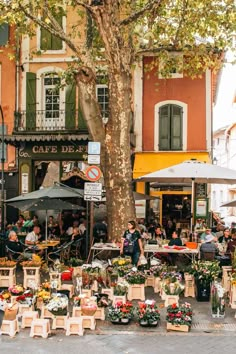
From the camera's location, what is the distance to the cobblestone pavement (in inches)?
300

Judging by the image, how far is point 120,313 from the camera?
890 cm

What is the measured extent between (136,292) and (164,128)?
12008mm

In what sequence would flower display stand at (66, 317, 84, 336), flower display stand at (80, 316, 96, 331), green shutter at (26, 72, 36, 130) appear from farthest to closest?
green shutter at (26, 72, 36, 130) < flower display stand at (80, 316, 96, 331) < flower display stand at (66, 317, 84, 336)

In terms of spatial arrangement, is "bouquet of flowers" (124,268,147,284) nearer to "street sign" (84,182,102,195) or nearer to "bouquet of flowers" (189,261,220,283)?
"bouquet of flowers" (189,261,220,283)

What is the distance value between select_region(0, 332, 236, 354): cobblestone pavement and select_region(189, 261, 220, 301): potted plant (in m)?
2.19

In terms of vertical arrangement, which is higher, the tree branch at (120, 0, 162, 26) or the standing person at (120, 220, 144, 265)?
the tree branch at (120, 0, 162, 26)

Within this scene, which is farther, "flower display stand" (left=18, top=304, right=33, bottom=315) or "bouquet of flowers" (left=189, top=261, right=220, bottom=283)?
"bouquet of flowers" (left=189, top=261, right=220, bottom=283)

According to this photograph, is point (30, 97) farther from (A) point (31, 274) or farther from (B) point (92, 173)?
(A) point (31, 274)

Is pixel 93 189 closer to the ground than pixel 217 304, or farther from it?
farther from it

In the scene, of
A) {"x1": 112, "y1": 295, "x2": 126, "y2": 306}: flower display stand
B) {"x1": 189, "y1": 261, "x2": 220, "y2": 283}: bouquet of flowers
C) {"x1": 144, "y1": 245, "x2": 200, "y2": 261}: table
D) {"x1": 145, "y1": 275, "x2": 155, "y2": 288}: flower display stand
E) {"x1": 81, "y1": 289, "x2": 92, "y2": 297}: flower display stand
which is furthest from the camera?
{"x1": 144, "y1": 245, "x2": 200, "y2": 261}: table

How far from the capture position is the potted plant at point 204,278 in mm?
10547

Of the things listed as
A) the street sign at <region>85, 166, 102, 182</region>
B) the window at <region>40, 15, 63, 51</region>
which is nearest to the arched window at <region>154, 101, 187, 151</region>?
the window at <region>40, 15, 63, 51</region>

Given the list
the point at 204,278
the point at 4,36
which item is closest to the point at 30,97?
the point at 4,36

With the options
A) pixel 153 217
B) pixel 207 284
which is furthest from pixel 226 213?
pixel 207 284
